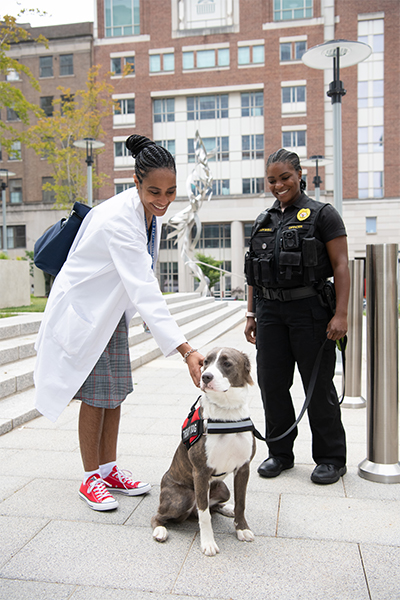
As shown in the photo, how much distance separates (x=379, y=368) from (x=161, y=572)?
2208mm

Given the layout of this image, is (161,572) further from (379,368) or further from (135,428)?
(135,428)

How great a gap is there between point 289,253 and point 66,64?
151 ft

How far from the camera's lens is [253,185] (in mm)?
40844

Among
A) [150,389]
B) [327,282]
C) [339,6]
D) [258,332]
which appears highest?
[339,6]

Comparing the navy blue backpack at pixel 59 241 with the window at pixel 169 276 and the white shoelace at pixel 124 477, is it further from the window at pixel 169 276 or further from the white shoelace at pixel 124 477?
the window at pixel 169 276

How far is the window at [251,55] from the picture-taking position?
39.8 m

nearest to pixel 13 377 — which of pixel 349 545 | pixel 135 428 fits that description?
pixel 135 428

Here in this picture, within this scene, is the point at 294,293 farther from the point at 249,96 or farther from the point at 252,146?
the point at 249,96

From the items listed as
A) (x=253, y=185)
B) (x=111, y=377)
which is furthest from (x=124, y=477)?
(x=253, y=185)

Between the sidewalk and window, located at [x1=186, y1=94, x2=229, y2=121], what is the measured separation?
40.3 metres

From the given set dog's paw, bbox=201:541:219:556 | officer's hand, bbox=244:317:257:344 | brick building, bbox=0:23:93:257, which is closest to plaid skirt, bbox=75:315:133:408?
dog's paw, bbox=201:541:219:556

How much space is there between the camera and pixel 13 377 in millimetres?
5766

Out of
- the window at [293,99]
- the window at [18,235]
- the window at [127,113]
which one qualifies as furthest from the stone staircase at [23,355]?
the window at [18,235]

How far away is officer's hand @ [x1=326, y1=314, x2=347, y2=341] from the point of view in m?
3.47
